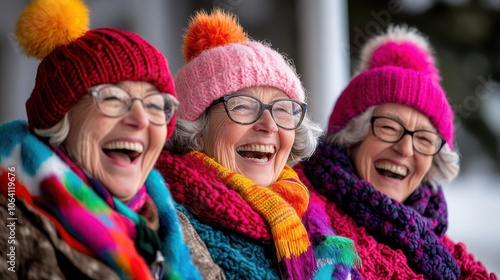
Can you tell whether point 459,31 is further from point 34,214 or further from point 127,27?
point 34,214

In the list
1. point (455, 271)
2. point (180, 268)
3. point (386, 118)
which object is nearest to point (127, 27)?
point (386, 118)

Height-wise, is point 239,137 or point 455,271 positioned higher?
point 239,137

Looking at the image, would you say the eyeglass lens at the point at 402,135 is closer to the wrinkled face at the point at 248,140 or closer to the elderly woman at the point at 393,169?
the elderly woman at the point at 393,169

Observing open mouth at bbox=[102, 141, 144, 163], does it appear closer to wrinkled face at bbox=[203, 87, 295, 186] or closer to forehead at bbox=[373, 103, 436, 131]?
wrinkled face at bbox=[203, 87, 295, 186]

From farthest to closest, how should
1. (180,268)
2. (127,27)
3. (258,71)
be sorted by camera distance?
(127,27) → (258,71) → (180,268)

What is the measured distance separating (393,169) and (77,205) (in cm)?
182

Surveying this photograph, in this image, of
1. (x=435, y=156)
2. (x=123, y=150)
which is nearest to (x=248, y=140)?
(x=123, y=150)

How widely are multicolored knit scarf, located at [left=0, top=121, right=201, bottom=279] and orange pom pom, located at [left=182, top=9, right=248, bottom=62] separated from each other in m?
1.06

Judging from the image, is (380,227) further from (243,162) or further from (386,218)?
(243,162)

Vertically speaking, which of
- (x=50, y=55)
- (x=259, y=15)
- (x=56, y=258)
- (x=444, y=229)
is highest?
(x=259, y=15)

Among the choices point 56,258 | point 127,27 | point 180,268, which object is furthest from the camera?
point 127,27

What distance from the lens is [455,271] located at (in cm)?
344

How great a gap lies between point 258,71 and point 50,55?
865 mm

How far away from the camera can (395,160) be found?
3510 millimetres
